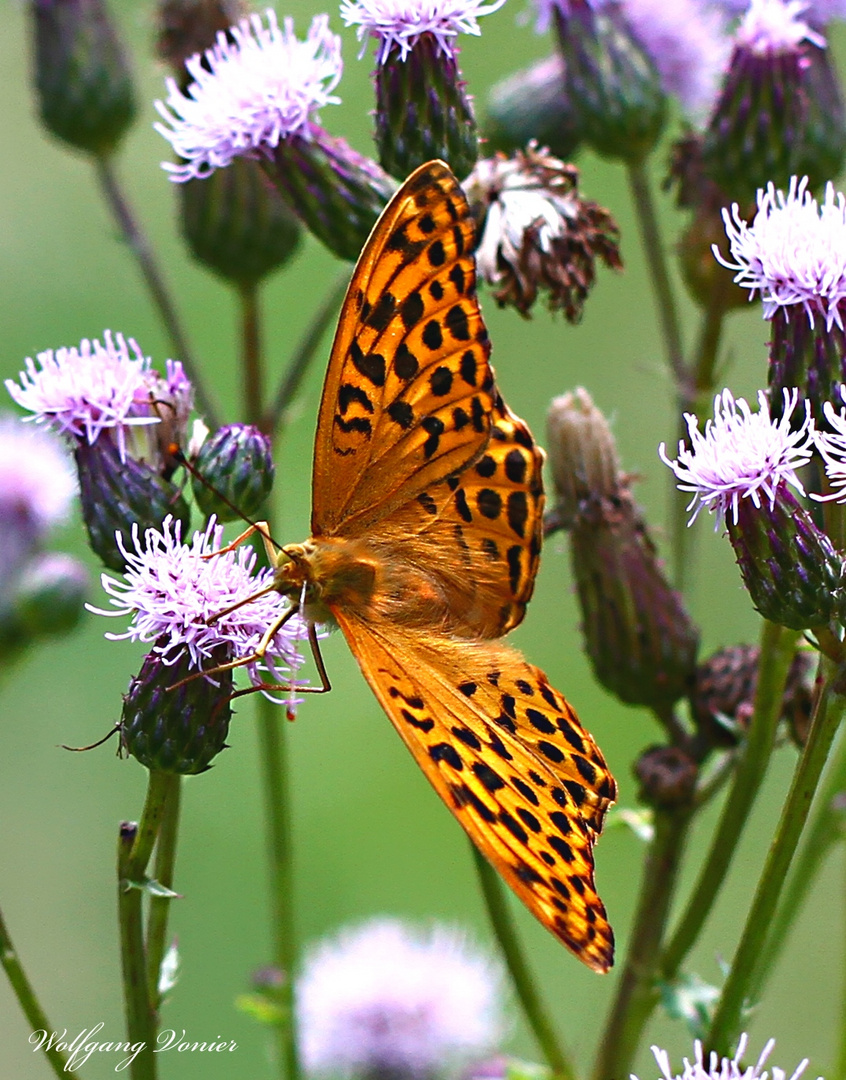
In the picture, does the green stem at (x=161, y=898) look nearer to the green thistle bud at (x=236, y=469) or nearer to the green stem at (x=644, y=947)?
the green thistle bud at (x=236, y=469)

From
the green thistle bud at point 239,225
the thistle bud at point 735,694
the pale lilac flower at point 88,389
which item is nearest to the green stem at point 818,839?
→ the thistle bud at point 735,694

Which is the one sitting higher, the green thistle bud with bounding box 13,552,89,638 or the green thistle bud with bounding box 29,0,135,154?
the green thistle bud with bounding box 29,0,135,154

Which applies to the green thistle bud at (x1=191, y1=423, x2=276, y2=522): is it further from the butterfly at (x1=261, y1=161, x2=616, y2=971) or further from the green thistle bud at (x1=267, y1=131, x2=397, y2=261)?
the green thistle bud at (x1=267, y1=131, x2=397, y2=261)

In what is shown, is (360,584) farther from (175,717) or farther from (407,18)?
(407,18)

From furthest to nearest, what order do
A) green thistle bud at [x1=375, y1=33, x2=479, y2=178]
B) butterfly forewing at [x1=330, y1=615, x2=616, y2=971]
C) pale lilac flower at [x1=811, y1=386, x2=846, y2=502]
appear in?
green thistle bud at [x1=375, y1=33, x2=479, y2=178] → pale lilac flower at [x1=811, y1=386, x2=846, y2=502] → butterfly forewing at [x1=330, y1=615, x2=616, y2=971]

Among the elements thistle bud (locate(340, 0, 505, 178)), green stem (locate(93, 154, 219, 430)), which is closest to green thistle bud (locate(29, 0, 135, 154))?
green stem (locate(93, 154, 219, 430))
